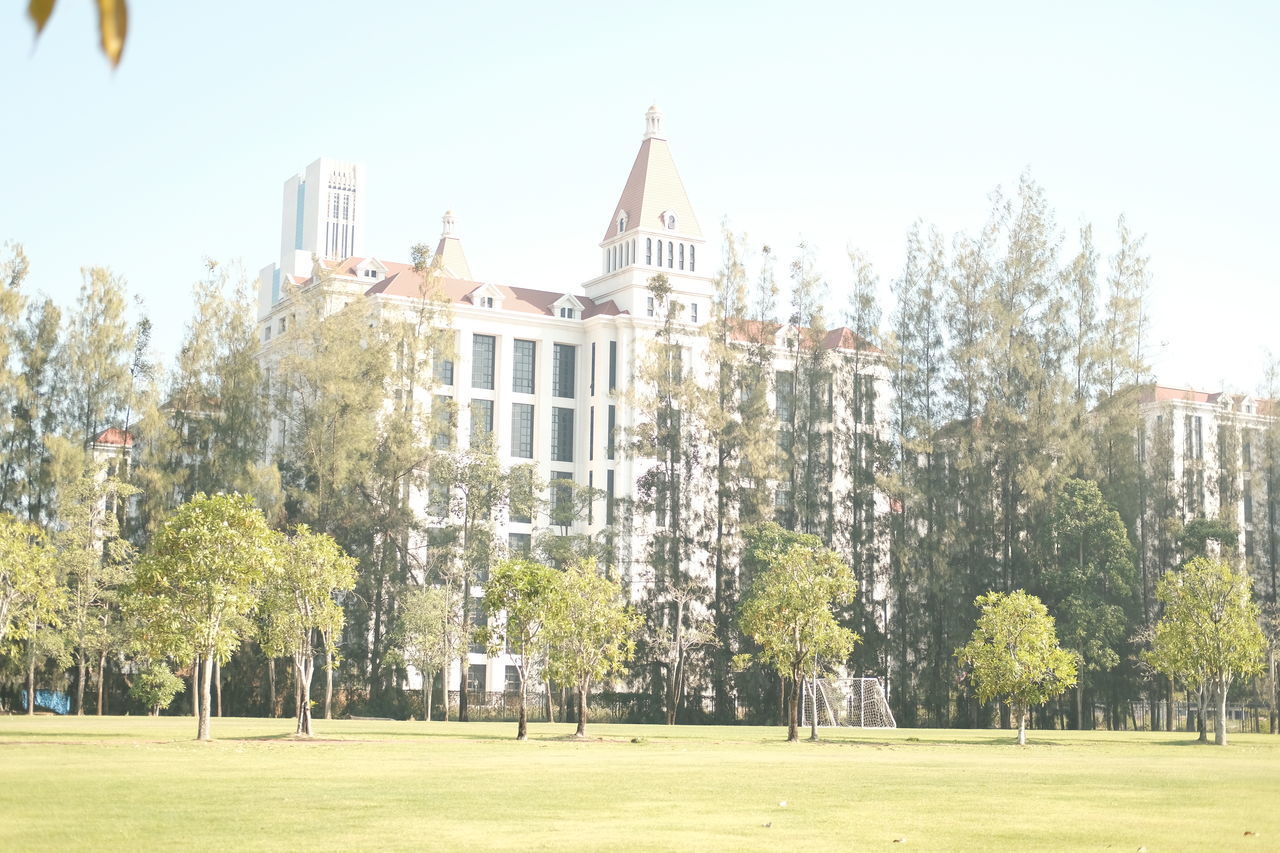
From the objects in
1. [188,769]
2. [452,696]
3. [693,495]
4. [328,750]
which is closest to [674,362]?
[693,495]

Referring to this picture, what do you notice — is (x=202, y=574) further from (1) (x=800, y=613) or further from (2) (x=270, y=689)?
(2) (x=270, y=689)

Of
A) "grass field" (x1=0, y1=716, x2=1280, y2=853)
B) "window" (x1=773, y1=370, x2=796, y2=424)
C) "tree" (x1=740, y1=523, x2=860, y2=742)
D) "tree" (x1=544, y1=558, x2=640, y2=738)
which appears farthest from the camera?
"window" (x1=773, y1=370, x2=796, y2=424)

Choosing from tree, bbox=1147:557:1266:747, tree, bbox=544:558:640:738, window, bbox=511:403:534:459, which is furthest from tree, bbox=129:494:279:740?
window, bbox=511:403:534:459

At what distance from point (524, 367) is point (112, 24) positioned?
8200 centimetres

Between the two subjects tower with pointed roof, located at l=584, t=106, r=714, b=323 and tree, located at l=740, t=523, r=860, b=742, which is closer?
tree, located at l=740, t=523, r=860, b=742

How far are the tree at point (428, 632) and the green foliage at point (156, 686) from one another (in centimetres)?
901

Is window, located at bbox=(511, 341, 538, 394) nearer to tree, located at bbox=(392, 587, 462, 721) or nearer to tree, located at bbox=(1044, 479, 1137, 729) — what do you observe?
tree, located at bbox=(392, 587, 462, 721)

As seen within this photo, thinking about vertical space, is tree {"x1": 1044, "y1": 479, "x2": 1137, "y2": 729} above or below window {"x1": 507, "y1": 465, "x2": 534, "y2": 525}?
below

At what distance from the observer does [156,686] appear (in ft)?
172

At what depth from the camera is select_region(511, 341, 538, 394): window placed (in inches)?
3307

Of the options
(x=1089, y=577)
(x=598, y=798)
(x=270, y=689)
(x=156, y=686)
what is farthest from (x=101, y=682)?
(x=1089, y=577)

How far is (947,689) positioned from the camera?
64188 mm

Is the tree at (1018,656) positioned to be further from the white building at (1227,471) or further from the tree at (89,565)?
the tree at (89,565)

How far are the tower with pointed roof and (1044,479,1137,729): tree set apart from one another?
29.3m
